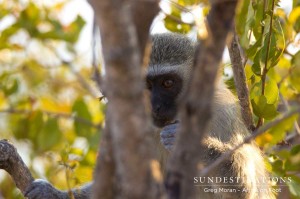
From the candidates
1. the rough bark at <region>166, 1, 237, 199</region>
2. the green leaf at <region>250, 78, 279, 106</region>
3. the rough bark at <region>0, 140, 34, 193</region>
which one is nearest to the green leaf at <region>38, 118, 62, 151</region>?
the rough bark at <region>0, 140, 34, 193</region>

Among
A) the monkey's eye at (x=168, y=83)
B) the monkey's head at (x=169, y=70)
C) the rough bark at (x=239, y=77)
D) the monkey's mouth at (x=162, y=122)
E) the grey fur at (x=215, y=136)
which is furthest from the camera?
the monkey's eye at (x=168, y=83)

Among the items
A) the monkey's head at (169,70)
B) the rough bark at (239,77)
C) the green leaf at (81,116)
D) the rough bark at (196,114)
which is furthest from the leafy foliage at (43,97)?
the rough bark at (196,114)

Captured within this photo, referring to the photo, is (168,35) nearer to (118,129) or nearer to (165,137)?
(165,137)

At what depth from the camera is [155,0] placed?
2.20m

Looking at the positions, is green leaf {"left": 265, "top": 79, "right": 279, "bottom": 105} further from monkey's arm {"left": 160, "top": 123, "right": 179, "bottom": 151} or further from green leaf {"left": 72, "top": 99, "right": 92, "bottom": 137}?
green leaf {"left": 72, "top": 99, "right": 92, "bottom": 137}

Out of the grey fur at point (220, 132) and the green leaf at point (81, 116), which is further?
the green leaf at point (81, 116)

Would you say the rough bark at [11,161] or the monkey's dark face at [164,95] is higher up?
the rough bark at [11,161]

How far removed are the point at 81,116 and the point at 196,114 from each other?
148 inches

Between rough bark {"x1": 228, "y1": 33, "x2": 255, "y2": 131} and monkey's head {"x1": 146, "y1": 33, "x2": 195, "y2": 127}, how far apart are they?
616 mm

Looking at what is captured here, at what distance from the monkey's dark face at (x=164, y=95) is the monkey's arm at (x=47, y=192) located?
0.87 meters

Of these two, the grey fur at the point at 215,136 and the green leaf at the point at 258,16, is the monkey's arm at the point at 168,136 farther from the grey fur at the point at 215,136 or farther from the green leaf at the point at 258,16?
the green leaf at the point at 258,16

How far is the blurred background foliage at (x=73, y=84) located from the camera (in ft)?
13.9

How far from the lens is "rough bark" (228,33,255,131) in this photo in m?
4.18

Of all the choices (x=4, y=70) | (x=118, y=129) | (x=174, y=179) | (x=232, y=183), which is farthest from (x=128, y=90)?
(x=4, y=70)
